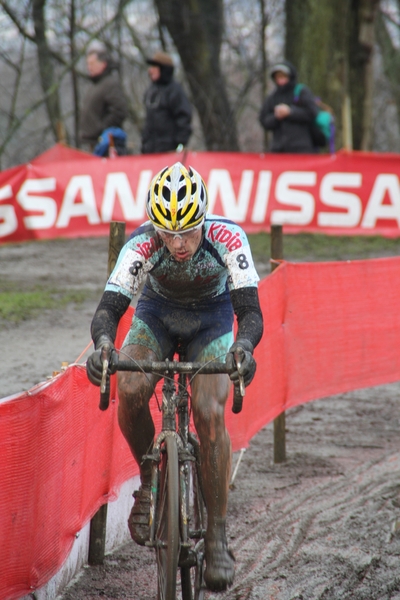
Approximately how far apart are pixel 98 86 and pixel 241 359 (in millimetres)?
10339

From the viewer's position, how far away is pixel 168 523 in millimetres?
3873

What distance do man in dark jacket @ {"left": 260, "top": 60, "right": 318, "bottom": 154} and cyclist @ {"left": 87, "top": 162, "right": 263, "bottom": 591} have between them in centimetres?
980

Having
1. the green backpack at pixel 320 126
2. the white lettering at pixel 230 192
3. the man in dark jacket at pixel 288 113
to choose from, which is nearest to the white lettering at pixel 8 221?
the white lettering at pixel 230 192

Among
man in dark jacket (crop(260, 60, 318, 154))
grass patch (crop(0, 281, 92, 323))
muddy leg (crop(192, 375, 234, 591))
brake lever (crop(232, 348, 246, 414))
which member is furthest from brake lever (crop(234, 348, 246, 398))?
man in dark jacket (crop(260, 60, 318, 154))

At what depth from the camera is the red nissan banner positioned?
14.0m

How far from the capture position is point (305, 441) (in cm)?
755

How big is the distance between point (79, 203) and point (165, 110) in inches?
82.2

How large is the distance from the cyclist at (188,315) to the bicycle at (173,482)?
0.33 ft

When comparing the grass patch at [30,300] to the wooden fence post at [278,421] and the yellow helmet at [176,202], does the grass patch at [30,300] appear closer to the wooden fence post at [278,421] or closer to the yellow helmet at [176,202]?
the wooden fence post at [278,421]

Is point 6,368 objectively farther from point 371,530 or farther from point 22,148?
point 22,148

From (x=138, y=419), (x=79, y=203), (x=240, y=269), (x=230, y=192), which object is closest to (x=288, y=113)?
(x=230, y=192)

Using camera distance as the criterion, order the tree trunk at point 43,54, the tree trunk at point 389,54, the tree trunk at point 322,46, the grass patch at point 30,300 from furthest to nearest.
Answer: the tree trunk at point 389,54 → the tree trunk at point 43,54 → the tree trunk at point 322,46 → the grass patch at point 30,300

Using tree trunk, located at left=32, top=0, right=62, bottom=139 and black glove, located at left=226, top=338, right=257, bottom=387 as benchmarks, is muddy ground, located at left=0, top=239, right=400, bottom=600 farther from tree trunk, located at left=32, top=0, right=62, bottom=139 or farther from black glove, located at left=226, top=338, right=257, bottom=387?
tree trunk, located at left=32, top=0, right=62, bottom=139

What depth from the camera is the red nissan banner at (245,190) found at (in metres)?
14.0
